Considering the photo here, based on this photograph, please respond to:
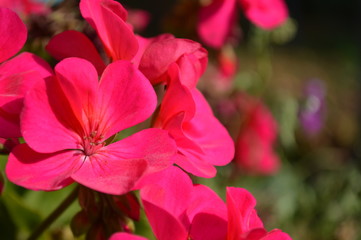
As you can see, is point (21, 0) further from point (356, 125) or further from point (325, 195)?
point (356, 125)

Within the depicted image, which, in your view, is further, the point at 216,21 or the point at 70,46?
the point at 216,21

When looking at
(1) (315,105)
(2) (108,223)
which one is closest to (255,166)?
(1) (315,105)

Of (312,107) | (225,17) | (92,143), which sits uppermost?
(92,143)

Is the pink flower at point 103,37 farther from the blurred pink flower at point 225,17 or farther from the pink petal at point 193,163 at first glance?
the blurred pink flower at point 225,17

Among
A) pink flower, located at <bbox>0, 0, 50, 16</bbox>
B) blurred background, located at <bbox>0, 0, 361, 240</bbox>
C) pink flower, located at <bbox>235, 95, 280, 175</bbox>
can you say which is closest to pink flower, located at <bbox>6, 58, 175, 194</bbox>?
blurred background, located at <bbox>0, 0, 361, 240</bbox>

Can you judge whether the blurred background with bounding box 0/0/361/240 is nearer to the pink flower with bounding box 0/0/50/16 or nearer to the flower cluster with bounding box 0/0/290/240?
the pink flower with bounding box 0/0/50/16

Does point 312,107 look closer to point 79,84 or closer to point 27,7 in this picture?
point 27,7

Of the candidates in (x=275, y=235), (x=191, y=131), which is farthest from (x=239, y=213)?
(x=191, y=131)
